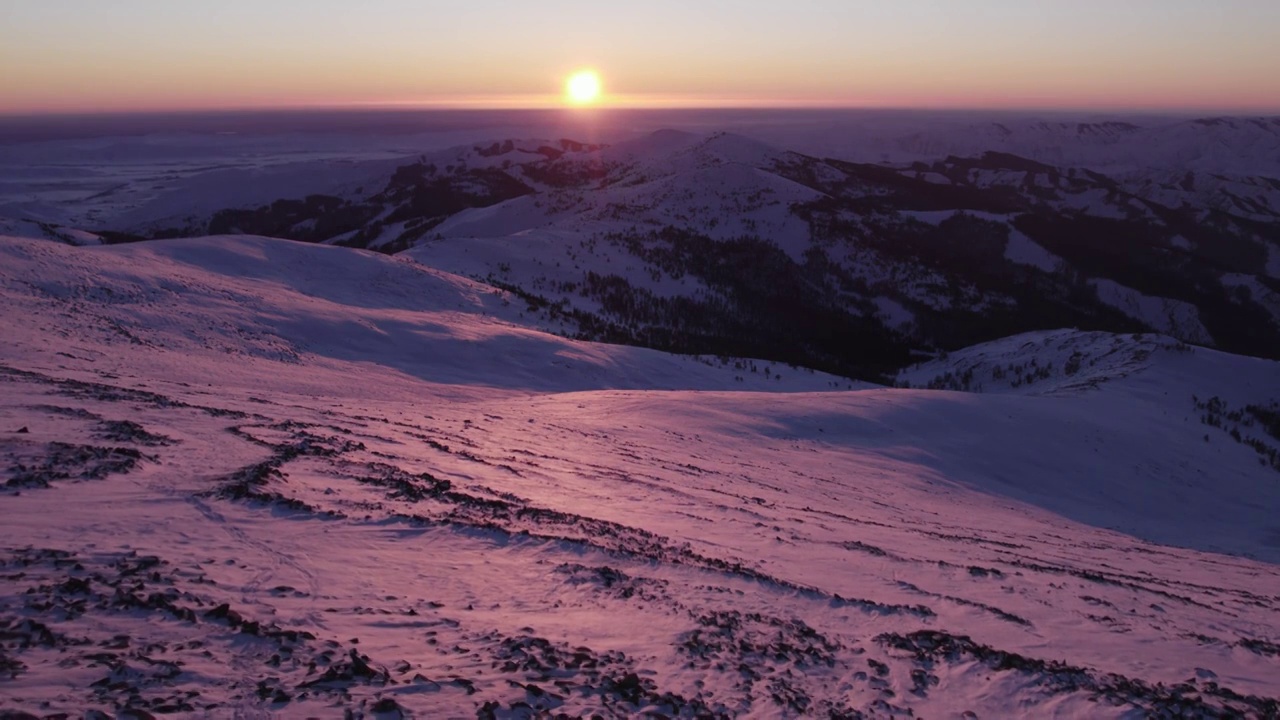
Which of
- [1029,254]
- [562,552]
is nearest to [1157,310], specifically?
[1029,254]

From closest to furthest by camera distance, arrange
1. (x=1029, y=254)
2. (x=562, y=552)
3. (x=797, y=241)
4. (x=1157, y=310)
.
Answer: (x=562, y=552) → (x=797, y=241) → (x=1157, y=310) → (x=1029, y=254)

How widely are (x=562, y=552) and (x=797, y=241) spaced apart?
231ft

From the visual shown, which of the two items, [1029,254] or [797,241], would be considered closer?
[797,241]

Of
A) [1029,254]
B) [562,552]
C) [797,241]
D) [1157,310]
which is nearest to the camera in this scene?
[562,552]

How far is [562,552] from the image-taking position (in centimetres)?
782

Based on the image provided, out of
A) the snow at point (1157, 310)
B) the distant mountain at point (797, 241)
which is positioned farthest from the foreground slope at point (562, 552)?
the snow at point (1157, 310)

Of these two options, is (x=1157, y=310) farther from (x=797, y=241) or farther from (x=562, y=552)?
(x=562, y=552)

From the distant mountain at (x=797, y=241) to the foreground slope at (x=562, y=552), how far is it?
19.5 m

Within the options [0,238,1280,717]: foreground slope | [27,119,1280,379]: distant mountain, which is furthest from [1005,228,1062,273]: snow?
[0,238,1280,717]: foreground slope

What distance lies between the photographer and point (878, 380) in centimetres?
4097

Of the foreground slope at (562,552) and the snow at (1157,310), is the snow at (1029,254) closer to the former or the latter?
the snow at (1157,310)

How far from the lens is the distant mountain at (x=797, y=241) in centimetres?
5181

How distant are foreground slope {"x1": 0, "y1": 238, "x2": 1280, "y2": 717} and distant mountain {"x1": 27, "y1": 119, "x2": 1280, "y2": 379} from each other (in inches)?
769

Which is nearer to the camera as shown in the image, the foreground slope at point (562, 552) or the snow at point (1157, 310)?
the foreground slope at point (562, 552)
